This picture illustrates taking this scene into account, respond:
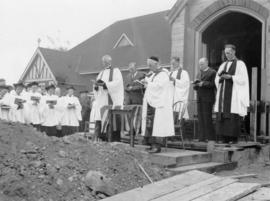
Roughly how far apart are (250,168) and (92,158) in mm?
3606

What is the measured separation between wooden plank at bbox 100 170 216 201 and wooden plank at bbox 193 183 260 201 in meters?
0.57

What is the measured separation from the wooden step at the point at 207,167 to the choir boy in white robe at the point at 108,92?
2.31 metres

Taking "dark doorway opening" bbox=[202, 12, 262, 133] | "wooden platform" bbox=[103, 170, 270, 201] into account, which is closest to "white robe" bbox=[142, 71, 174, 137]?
"wooden platform" bbox=[103, 170, 270, 201]

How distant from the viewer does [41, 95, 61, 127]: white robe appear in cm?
1505

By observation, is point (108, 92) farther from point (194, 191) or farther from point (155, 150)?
point (194, 191)

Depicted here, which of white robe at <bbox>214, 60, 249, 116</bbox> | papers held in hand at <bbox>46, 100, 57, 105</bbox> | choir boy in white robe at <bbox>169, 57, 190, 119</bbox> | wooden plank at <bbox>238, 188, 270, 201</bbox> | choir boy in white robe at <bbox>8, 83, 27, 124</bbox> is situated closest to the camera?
wooden plank at <bbox>238, 188, 270, 201</bbox>

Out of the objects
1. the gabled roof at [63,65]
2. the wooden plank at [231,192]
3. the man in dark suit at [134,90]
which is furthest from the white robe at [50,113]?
the gabled roof at [63,65]

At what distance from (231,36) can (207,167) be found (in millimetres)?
8154

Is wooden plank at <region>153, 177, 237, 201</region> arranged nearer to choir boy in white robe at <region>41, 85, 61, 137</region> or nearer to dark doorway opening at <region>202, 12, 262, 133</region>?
dark doorway opening at <region>202, 12, 262, 133</region>

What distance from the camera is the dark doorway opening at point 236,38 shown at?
13.7m

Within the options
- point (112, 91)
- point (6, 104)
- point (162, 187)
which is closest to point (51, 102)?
point (6, 104)

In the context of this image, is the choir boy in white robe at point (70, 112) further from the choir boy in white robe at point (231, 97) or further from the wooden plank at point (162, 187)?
the wooden plank at point (162, 187)

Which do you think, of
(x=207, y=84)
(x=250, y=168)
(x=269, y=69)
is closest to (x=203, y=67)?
(x=207, y=84)

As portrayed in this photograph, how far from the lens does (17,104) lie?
13.0 meters
